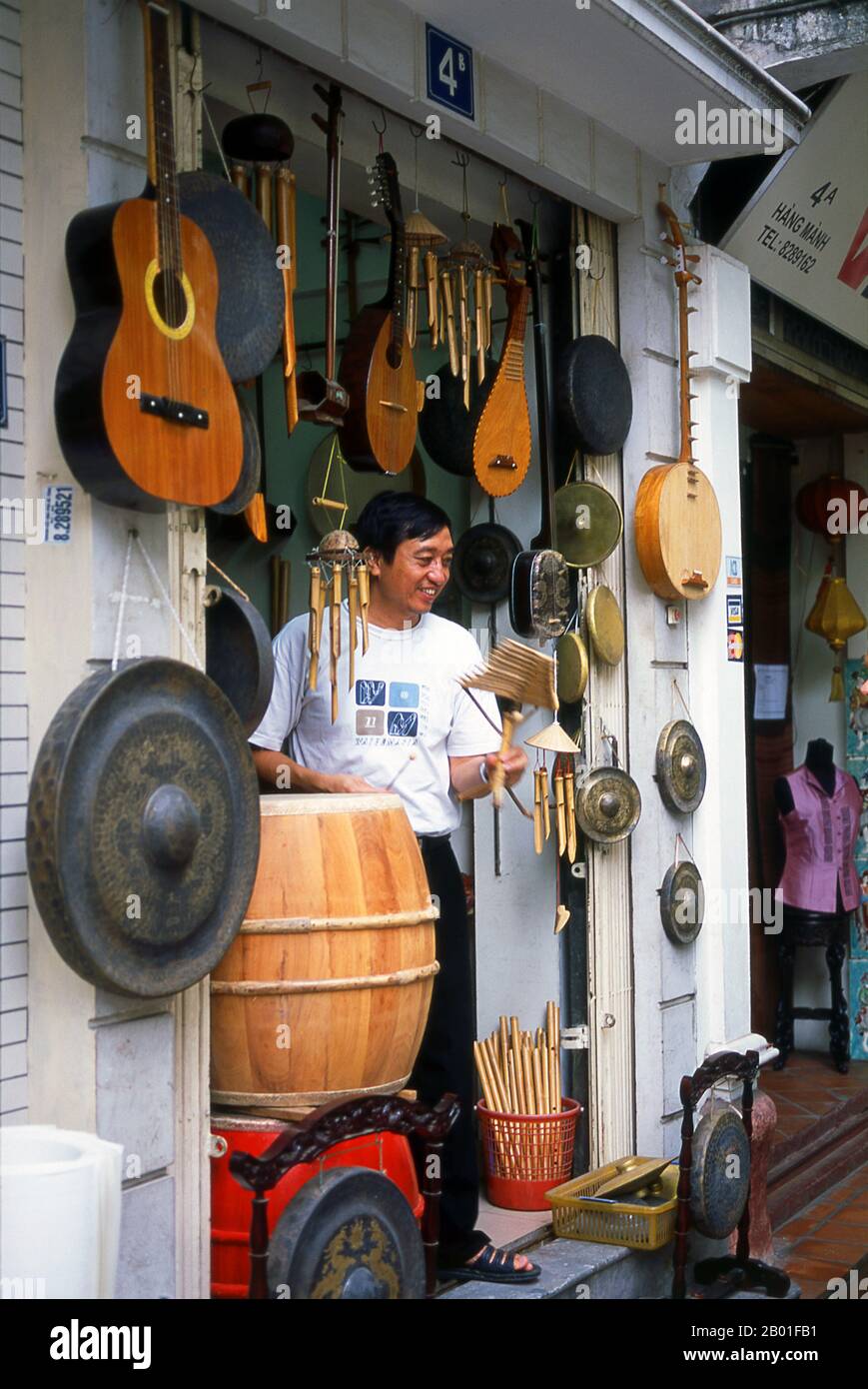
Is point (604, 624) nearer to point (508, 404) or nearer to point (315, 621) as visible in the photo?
point (508, 404)

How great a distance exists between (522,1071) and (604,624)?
1556mm

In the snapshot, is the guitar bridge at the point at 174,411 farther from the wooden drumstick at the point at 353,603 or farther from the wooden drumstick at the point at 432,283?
the wooden drumstick at the point at 432,283

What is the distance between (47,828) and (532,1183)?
282cm

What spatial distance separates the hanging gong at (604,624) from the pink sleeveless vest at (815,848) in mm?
3188

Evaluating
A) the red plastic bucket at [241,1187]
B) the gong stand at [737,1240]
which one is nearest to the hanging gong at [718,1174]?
the gong stand at [737,1240]

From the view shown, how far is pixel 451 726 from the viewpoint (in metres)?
4.74

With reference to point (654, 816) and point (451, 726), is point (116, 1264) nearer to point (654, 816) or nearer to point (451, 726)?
point (451, 726)

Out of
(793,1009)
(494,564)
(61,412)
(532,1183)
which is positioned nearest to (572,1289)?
(532,1183)

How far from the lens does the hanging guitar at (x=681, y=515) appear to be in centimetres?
550

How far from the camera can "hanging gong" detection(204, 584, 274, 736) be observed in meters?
3.78

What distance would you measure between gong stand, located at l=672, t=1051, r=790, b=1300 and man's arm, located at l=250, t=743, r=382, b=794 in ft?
4.94

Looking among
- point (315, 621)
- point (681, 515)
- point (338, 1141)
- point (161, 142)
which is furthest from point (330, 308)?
point (338, 1141)

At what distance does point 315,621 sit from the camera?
425cm
